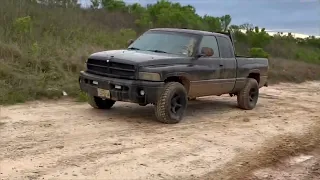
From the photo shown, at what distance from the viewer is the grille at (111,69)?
9273 mm

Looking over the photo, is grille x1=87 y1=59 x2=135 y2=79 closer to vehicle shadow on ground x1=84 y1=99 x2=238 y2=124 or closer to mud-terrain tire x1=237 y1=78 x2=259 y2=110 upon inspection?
vehicle shadow on ground x1=84 y1=99 x2=238 y2=124

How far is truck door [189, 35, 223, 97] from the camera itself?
1023 centimetres

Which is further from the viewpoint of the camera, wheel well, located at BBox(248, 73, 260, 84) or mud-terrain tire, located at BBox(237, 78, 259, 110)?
wheel well, located at BBox(248, 73, 260, 84)

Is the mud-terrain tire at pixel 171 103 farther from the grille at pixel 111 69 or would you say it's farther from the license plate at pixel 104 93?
the license plate at pixel 104 93

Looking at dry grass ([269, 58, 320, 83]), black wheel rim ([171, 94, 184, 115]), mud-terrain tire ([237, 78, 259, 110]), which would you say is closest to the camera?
black wheel rim ([171, 94, 184, 115])

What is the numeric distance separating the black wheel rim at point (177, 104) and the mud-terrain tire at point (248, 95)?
2.59m

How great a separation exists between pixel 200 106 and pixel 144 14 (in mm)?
15861

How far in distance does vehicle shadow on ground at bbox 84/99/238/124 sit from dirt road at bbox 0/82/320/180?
0.8 inches

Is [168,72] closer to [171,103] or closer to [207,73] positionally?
[171,103]

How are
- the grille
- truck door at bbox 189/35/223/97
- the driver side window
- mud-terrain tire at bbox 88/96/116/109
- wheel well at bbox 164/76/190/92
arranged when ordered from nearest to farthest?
the grille
wheel well at bbox 164/76/190/92
truck door at bbox 189/35/223/97
mud-terrain tire at bbox 88/96/116/109
the driver side window

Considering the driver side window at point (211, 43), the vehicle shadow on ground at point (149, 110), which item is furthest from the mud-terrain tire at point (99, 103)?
the driver side window at point (211, 43)

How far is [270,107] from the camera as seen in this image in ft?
41.7

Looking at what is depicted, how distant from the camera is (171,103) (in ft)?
Answer: 31.4

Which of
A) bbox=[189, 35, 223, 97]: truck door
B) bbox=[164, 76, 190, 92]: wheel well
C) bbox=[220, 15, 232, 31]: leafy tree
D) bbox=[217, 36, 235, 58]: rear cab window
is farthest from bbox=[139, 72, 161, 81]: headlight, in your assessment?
bbox=[220, 15, 232, 31]: leafy tree
